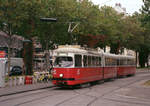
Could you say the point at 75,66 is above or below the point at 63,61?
below

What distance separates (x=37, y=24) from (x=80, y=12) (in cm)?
622

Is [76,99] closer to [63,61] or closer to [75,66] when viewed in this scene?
[75,66]

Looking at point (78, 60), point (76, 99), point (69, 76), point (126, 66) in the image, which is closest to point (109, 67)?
point (126, 66)

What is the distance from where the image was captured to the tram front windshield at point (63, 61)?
2074 centimetres

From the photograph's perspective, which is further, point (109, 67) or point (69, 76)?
point (109, 67)

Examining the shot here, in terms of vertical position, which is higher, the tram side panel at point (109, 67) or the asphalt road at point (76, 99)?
the tram side panel at point (109, 67)

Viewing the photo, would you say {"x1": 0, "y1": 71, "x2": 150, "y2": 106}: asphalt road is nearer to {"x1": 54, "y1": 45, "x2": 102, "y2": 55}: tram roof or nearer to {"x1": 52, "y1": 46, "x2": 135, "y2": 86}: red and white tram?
{"x1": 52, "y1": 46, "x2": 135, "y2": 86}: red and white tram

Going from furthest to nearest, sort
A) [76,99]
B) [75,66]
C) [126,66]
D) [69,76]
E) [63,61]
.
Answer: [126,66]
[63,61]
[75,66]
[69,76]
[76,99]

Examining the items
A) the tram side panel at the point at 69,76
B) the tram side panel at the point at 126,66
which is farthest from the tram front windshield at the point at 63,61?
the tram side panel at the point at 126,66

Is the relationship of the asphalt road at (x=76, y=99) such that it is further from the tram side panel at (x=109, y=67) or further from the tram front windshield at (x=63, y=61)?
the tram side panel at (x=109, y=67)

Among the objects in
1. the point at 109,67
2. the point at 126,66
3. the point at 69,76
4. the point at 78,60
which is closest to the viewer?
the point at 69,76

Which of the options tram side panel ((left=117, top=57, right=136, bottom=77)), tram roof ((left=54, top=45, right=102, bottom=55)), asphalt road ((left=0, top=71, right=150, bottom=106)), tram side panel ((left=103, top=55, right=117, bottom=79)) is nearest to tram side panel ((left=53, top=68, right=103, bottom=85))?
tram roof ((left=54, top=45, right=102, bottom=55))

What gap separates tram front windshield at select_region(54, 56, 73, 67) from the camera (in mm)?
20736

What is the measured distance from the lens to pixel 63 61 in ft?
68.8
